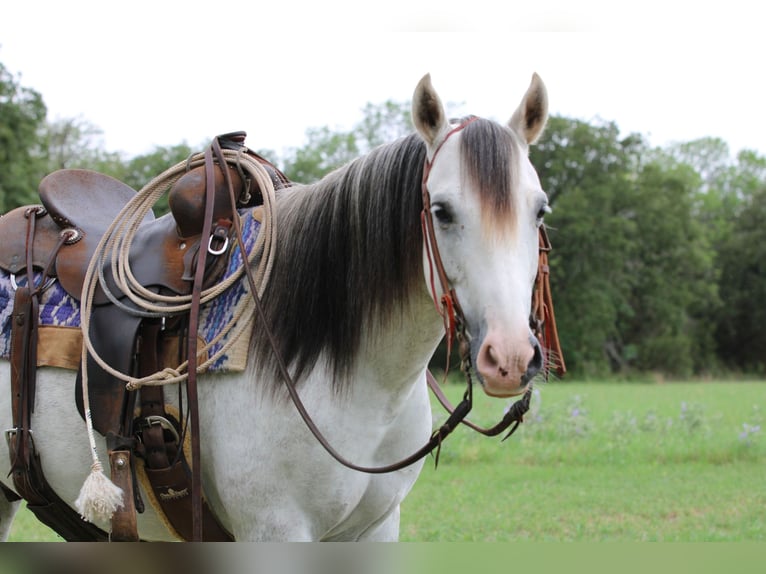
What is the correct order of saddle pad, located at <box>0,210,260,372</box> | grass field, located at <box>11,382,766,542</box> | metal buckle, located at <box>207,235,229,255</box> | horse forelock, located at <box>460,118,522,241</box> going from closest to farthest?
1. horse forelock, located at <box>460,118,522,241</box>
2. saddle pad, located at <box>0,210,260,372</box>
3. metal buckle, located at <box>207,235,229,255</box>
4. grass field, located at <box>11,382,766,542</box>

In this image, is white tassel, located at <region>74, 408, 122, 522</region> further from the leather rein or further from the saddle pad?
the leather rein

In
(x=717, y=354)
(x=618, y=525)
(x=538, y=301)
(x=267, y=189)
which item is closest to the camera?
(x=538, y=301)

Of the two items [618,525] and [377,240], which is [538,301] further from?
[618,525]

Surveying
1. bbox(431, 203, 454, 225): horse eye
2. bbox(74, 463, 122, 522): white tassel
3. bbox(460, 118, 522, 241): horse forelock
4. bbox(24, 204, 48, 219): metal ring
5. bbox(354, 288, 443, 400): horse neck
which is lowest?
bbox(74, 463, 122, 522): white tassel

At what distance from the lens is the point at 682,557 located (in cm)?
168

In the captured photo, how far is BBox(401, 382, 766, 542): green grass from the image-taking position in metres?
5.98

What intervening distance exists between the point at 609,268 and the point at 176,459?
3125 cm

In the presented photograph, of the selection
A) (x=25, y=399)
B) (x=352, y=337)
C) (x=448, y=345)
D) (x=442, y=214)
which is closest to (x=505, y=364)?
(x=448, y=345)

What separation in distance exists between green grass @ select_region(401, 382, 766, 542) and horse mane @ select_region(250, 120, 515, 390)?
11.9 ft

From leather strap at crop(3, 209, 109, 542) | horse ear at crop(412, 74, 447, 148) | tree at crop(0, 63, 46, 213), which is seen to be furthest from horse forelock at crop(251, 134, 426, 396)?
tree at crop(0, 63, 46, 213)

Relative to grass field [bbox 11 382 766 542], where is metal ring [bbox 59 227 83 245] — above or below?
above

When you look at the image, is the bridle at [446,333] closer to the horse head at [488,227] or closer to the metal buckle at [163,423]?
the horse head at [488,227]

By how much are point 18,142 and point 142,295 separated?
80.6ft

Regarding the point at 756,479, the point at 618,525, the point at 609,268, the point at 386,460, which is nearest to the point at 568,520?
the point at 618,525
